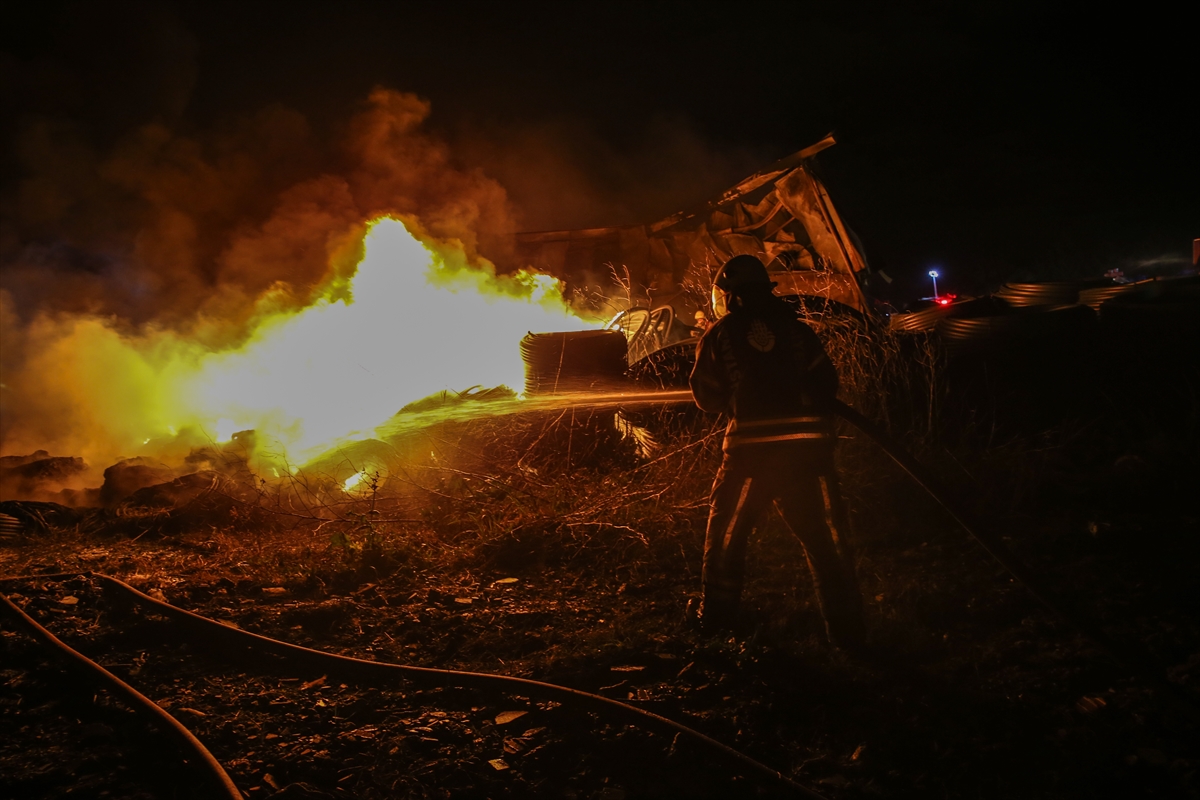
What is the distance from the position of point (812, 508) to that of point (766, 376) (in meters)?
0.72

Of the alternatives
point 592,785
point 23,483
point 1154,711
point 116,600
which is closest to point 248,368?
point 23,483

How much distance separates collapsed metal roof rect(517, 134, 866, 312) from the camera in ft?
31.2

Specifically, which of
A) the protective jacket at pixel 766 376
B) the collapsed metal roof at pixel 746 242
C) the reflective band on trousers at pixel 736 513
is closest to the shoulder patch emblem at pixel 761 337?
the protective jacket at pixel 766 376

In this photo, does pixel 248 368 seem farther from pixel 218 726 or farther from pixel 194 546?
pixel 218 726

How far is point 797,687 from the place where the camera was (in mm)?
3662

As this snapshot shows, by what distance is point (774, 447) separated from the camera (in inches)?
153

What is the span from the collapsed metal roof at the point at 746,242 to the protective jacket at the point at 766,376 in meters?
3.79

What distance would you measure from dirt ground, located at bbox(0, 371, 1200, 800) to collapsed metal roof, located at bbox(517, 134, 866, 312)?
3211 millimetres

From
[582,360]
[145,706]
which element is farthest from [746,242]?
[145,706]

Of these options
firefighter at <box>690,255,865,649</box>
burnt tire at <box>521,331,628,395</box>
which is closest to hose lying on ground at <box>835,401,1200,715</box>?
firefighter at <box>690,255,865,649</box>

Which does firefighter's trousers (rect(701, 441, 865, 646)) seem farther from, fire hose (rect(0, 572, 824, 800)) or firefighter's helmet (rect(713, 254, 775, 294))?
fire hose (rect(0, 572, 824, 800))

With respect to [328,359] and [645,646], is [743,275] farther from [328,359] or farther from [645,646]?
[328,359]

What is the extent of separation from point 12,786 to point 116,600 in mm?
2244

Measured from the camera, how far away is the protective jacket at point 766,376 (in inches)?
154
